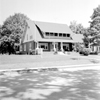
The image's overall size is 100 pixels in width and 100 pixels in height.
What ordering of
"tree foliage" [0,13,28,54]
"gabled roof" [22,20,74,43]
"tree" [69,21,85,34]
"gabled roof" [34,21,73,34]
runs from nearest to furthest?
"gabled roof" [22,20,74,43] < "gabled roof" [34,21,73,34] < "tree foliage" [0,13,28,54] < "tree" [69,21,85,34]

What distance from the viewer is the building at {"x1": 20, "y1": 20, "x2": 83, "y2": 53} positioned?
31.8 metres

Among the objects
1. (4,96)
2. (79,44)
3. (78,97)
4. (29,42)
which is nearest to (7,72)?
(4,96)

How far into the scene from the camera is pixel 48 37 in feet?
106

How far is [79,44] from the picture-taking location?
36.2 meters

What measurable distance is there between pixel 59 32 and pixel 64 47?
4.15 meters

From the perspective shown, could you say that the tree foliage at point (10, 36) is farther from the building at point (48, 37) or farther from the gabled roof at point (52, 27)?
the gabled roof at point (52, 27)

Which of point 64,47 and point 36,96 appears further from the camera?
point 64,47

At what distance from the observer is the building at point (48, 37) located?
31844 millimetres

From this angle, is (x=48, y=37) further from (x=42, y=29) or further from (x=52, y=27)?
(x=52, y=27)

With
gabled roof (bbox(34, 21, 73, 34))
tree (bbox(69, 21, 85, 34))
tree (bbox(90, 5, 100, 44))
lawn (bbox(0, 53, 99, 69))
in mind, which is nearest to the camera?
lawn (bbox(0, 53, 99, 69))

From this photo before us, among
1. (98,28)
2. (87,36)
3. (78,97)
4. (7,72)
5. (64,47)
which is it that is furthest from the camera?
(64,47)

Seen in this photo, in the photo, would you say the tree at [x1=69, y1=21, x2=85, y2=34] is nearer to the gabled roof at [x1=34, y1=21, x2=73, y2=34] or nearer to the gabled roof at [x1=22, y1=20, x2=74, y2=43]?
the gabled roof at [x1=34, y1=21, x2=73, y2=34]

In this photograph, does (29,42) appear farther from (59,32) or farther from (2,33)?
(2,33)

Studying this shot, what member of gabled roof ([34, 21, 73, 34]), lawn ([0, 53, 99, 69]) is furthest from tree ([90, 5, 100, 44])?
lawn ([0, 53, 99, 69])
